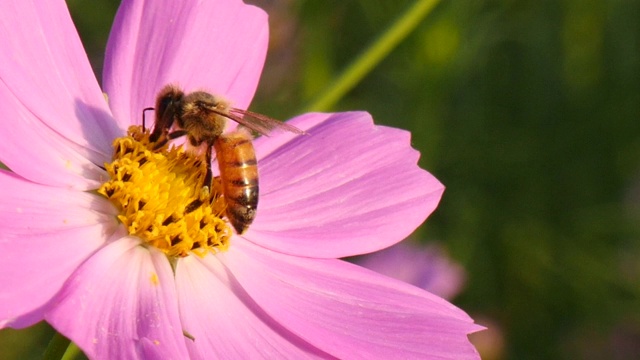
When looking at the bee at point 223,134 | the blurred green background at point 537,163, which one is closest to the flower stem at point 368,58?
the bee at point 223,134

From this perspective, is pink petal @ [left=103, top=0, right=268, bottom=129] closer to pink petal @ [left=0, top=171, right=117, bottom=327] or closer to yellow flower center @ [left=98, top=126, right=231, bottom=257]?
yellow flower center @ [left=98, top=126, right=231, bottom=257]

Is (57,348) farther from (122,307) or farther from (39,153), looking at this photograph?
(39,153)

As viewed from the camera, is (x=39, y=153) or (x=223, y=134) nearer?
(x=39, y=153)

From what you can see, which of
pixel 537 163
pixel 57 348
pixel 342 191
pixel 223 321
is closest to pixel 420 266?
pixel 537 163

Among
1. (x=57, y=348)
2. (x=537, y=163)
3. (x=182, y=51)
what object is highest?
(x=537, y=163)

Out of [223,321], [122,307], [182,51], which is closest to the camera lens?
[122,307]

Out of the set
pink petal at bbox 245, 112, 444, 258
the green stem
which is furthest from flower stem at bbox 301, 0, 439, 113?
the green stem
